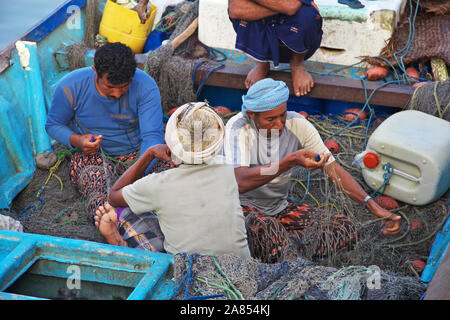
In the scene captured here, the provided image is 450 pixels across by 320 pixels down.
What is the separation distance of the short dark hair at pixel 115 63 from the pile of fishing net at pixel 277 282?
1.62m

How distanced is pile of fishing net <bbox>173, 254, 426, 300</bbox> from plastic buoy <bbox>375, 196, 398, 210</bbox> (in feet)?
5.01

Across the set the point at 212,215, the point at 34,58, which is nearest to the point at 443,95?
the point at 212,215

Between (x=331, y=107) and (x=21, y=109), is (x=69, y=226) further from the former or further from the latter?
(x=331, y=107)

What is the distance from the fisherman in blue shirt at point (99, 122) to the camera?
3949 millimetres

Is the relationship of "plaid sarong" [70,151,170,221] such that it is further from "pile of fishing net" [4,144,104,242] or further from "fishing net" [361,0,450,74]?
"fishing net" [361,0,450,74]

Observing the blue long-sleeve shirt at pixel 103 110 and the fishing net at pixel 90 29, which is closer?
the blue long-sleeve shirt at pixel 103 110

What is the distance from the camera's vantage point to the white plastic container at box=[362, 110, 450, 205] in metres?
3.92

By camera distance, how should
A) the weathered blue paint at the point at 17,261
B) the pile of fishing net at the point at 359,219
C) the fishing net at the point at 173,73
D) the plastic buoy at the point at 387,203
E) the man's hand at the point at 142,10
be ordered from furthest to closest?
1. the man's hand at the point at 142,10
2. the fishing net at the point at 173,73
3. the plastic buoy at the point at 387,203
4. the pile of fishing net at the point at 359,219
5. the weathered blue paint at the point at 17,261

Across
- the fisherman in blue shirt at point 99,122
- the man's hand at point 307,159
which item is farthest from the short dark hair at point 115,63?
the man's hand at point 307,159

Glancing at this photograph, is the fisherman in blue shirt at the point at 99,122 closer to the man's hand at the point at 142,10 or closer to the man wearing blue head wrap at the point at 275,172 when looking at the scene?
the man wearing blue head wrap at the point at 275,172

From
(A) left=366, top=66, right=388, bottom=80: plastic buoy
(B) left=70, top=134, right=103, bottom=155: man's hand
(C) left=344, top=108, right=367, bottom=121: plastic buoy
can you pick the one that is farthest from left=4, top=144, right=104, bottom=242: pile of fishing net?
(A) left=366, top=66, right=388, bottom=80: plastic buoy

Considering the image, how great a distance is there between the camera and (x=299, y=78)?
15.8 ft

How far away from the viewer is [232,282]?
2.53 metres

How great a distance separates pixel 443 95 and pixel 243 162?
2.19 metres
